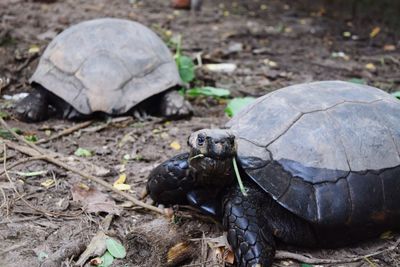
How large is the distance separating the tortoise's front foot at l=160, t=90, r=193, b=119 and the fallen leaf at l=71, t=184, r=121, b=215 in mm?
1410

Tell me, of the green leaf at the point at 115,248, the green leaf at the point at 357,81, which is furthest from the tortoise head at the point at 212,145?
the green leaf at the point at 357,81

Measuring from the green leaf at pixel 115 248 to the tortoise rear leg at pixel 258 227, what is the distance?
0.54 m

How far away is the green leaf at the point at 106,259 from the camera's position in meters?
2.72

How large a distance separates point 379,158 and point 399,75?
11.5 ft

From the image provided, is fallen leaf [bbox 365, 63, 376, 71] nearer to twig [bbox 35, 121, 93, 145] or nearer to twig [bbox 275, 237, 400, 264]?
twig [bbox 35, 121, 93, 145]

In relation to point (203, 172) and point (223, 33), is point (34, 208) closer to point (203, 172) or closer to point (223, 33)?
point (203, 172)

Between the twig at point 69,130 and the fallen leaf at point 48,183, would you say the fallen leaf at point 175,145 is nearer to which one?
the twig at point 69,130

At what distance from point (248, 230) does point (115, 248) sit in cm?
69

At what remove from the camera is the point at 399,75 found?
19.7 feet

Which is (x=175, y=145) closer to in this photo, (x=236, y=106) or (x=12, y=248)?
(x=236, y=106)

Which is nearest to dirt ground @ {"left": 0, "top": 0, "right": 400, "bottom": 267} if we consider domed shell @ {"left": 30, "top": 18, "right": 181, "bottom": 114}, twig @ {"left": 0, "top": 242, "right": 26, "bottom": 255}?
twig @ {"left": 0, "top": 242, "right": 26, "bottom": 255}

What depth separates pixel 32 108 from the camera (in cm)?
458

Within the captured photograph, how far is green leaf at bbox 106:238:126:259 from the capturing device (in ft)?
9.14

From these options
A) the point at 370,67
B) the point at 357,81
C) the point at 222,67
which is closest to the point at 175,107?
the point at 222,67
